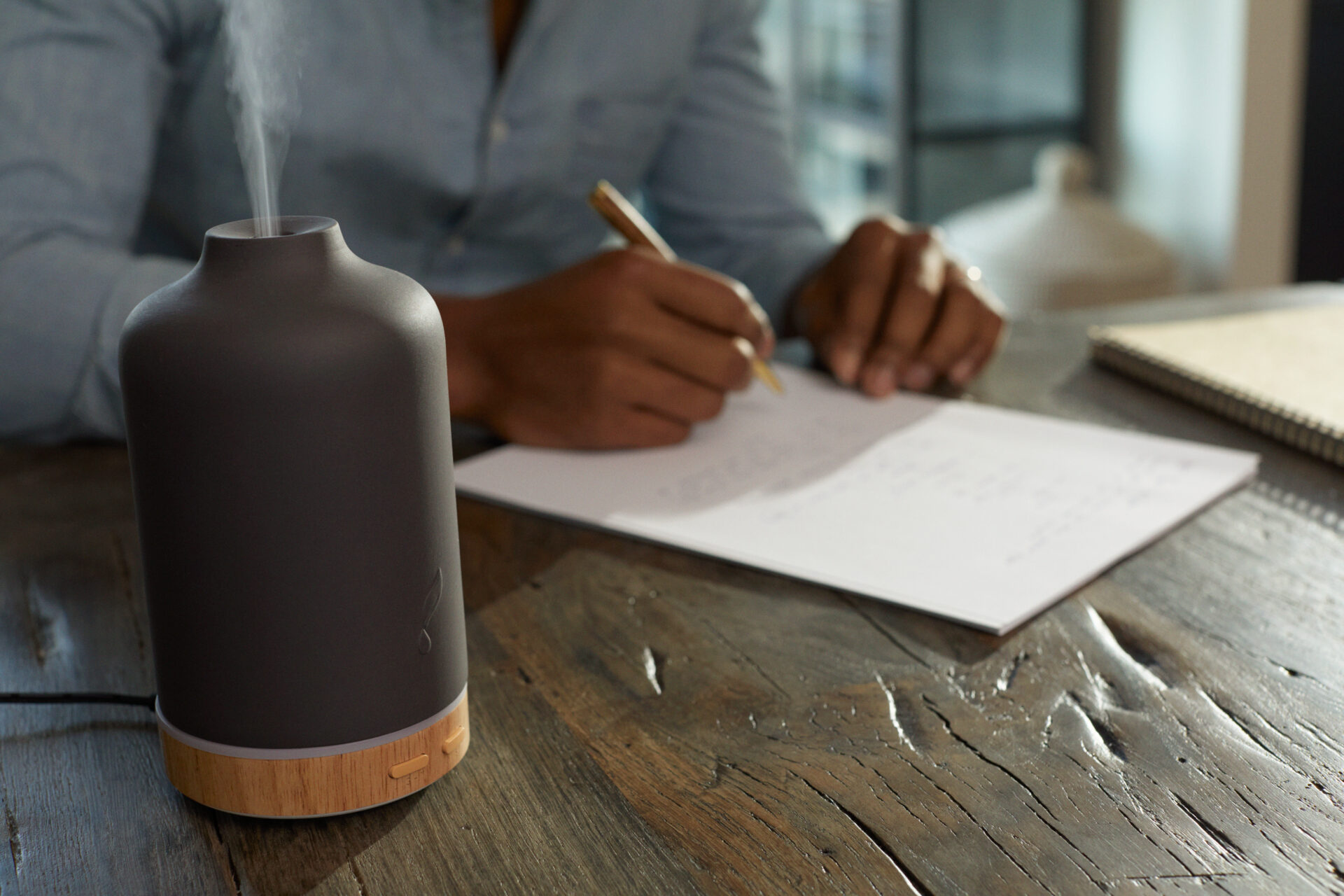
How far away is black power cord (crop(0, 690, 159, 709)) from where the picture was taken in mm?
456

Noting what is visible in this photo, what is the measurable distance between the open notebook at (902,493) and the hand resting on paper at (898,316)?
1.6 inches

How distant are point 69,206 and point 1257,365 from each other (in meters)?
0.84

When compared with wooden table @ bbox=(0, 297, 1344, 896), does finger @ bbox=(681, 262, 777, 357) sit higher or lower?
higher

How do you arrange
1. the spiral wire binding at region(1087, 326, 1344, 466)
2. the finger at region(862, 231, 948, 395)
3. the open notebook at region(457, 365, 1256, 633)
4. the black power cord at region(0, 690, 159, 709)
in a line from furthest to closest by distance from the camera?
the finger at region(862, 231, 948, 395) → the spiral wire binding at region(1087, 326, 1344, 466) → the open notebook at region(457, 365, 1256, 633) → the black power cord at region(0, 690, 159, 709)

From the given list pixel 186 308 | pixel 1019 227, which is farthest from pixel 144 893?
pixel 1019 227

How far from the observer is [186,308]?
344mm

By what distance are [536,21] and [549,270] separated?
0.28m

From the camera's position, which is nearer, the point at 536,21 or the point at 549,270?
the point at 536,21

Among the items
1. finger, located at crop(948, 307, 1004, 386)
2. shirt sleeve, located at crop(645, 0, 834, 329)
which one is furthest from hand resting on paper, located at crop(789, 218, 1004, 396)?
shirt sleeve, located at crop(645, 0, 834, 329)

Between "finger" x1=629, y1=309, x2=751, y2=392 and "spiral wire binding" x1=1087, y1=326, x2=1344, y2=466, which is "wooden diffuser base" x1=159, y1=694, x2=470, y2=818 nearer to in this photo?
"finger" x1=629, y1=309, x2=751, y2=392

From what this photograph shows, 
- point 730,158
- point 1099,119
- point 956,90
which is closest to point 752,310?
point 730,158

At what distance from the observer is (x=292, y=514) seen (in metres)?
0.34

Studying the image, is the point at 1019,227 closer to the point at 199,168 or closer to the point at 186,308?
the point at 199,168

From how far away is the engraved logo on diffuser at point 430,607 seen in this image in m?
0.37
